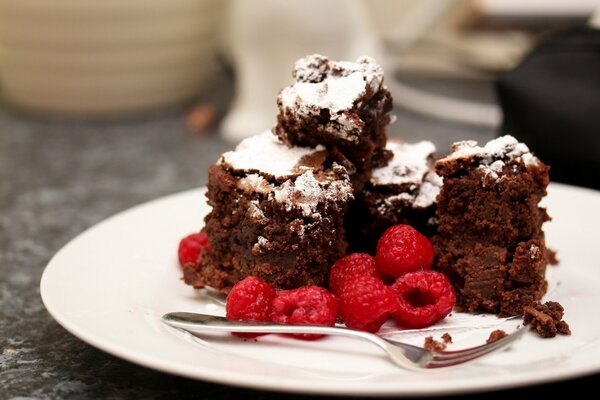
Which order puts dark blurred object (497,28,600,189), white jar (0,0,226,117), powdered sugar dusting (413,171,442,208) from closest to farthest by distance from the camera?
powdered sugar dusting (413,171,442,208), dark blurred object (497,28,600,189), white jar (0,0,226,117)

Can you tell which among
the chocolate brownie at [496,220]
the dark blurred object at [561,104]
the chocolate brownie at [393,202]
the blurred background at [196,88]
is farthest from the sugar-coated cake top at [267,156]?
the dark blurred object at [561,104]

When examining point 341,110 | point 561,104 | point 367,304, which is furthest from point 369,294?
point 561,104

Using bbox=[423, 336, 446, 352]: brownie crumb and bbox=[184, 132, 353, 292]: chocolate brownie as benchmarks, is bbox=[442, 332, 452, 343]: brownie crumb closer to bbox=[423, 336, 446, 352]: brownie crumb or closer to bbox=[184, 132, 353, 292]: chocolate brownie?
bbox=[423, 336, 446, 352]: brownie crumb

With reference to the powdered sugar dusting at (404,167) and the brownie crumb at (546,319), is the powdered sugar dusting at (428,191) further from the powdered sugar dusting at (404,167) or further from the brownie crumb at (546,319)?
the brownie crumb at (546,319)


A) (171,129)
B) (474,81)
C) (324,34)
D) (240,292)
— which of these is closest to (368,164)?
(240,292)

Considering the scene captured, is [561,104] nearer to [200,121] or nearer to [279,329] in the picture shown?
[279,329]

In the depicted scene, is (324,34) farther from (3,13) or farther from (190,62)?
(3,13)

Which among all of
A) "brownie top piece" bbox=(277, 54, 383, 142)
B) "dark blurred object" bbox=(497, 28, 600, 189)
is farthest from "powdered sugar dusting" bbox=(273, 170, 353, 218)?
"dark blurred object" bbox=(497, 28, 600, 189)
